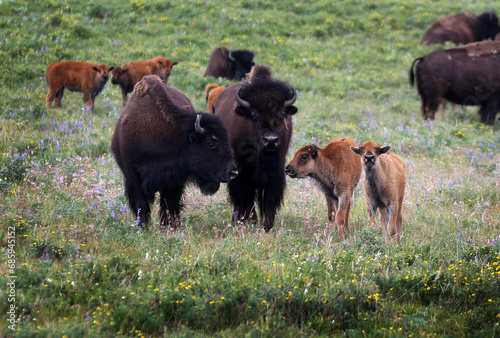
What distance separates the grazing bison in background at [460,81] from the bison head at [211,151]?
10808mm

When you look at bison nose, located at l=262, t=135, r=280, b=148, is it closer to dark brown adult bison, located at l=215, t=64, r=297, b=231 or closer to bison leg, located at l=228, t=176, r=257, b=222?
dark brown adult bison, located at l=215, t=64, r=297, b=231

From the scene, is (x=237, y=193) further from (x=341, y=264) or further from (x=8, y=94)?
(x=8, y=94)

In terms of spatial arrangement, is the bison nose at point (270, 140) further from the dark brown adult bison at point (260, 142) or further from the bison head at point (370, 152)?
the bison head at point (370, 152)

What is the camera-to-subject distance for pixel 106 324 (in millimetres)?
3986

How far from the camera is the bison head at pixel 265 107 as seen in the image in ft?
22.6

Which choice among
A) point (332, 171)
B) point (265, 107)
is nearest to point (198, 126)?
point (265, 107)

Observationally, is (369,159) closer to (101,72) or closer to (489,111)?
(101,72)

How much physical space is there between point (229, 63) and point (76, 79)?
5990mm

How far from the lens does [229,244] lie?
554 centimetres

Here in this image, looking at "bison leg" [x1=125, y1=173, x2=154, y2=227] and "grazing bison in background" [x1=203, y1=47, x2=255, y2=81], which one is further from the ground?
"grazing bison in background" [x1=203, y1=47, x2=255, y2=81]

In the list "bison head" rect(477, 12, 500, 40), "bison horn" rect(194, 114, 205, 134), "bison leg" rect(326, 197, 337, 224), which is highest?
"bison head" rect(477, 12, 500, 40)

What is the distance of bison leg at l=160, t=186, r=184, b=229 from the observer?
6867mm

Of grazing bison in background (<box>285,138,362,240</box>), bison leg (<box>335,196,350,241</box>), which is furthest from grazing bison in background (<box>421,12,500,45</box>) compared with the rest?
bison leg (<box>335,196,350,241</box>)

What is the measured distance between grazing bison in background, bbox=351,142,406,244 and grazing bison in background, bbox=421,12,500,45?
17.7 metres
